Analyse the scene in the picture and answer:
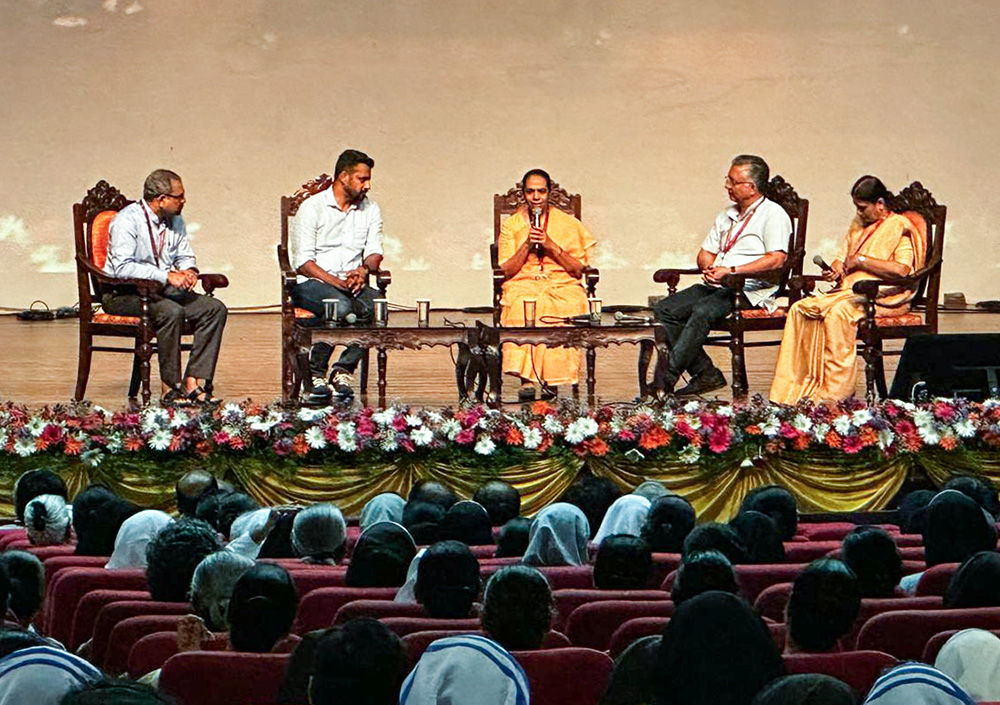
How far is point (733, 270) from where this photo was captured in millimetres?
7922

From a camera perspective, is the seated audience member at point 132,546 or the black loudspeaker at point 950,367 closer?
the seated audience member at point 132,546

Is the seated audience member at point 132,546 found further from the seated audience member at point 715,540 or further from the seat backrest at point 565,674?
the seat backrest at point 565,674

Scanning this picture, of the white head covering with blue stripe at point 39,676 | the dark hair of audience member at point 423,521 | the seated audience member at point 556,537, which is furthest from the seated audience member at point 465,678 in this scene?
the dark hair of audience member at point 423,521

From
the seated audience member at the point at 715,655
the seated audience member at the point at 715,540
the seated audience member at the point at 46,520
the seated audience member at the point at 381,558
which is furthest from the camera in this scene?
the seated audience member at the point at 46,520

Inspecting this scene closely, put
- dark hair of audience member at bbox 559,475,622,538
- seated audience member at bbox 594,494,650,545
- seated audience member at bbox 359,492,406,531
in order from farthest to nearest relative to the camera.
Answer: dark hair of audience member at bbox 559,475,622,538, seated audience member at bbox 359,492,406,531, seated audience member at bbox 594,494,650,545

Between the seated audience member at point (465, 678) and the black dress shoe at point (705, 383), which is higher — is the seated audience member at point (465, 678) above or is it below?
below

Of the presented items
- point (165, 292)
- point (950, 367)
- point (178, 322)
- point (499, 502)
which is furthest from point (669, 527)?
point (165, 292)

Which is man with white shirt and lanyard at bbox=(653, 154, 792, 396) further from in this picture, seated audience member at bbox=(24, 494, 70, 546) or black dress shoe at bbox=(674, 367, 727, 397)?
seated audience member at bbox=(24, 494, 70, 546)

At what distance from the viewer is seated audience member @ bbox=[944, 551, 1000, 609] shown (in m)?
3.76

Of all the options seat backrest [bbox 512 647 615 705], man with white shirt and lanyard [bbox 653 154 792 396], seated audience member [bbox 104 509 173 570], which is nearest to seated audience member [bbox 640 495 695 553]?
seated audience member [bbox 104 509 173 570]

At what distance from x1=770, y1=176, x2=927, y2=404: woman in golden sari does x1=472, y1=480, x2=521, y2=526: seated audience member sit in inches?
81.7

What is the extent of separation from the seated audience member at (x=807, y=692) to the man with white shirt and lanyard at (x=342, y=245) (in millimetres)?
5363

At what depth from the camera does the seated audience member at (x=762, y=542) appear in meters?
4.57

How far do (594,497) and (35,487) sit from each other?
1.92 metres
